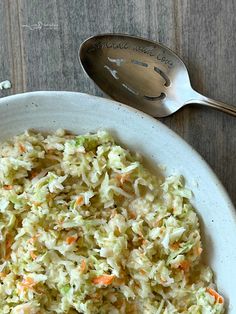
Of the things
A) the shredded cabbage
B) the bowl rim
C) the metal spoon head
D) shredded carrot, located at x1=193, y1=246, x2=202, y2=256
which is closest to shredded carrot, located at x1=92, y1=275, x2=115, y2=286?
the shredded cabbage

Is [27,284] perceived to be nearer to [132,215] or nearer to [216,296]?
[132,215]

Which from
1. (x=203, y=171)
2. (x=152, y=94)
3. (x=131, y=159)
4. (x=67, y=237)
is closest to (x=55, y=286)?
(x=67, y=237)

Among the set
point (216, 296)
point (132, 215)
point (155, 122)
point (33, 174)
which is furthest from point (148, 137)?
point (216, 296)

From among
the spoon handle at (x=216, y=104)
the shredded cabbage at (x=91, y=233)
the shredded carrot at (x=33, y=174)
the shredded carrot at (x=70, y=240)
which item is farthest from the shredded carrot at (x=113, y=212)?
the spoon handle at (x=216, y=104)

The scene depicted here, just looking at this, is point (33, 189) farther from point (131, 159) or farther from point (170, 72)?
point (170, 72)

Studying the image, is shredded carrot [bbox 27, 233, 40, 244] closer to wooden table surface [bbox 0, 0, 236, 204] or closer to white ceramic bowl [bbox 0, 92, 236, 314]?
white ceramic bowl [bbox 0, 92, 236, 314]

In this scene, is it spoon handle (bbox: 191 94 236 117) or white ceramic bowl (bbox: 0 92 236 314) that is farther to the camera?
spoon handle (bbox: 191 94 236 117)
